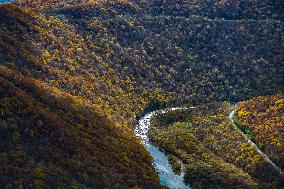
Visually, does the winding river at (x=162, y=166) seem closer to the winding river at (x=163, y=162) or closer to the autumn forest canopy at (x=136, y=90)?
the winding river at (x=163, y=162)

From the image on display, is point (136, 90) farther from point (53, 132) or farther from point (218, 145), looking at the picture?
point (53, 132)

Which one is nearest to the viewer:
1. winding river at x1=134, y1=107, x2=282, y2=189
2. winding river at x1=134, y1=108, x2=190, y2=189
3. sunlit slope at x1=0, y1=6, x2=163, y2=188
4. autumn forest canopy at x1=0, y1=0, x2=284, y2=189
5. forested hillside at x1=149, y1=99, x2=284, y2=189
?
sunlit slope at x1=0, y1=6, x2=163, y2=188

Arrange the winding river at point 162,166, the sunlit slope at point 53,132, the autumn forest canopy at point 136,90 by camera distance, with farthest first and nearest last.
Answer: the winding river at point 162,166 < the autumn forest canopy at point 136,90 < the sunlit slope at point 53,132

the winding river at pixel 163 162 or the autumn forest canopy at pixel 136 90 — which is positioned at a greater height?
the autumn forest canopy at pixel 136 90

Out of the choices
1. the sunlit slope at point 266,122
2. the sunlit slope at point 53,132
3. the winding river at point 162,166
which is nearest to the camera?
the sunlit slope at point 53,132

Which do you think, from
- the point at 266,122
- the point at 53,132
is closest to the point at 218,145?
the point at 266,122

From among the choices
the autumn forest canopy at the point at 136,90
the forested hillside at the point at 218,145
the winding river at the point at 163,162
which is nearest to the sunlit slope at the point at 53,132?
the autumn forest canopy at the point at 136,90

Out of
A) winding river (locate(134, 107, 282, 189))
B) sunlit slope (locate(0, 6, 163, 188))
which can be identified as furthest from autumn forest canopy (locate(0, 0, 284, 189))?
winding river (locate(134, 107, 282, 189))

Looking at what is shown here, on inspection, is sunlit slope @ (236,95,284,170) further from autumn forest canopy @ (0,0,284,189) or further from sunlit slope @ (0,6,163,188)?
sunlit slope @ (0,6,163,188)

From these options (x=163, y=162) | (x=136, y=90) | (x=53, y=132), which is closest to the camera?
(x=53, y=132)
